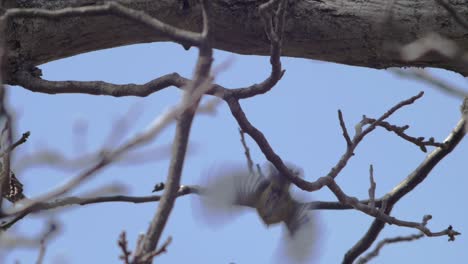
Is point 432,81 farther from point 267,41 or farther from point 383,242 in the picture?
point 267,41

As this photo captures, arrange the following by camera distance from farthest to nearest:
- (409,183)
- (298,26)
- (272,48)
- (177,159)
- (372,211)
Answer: (409,183) → (298,26) → (372,211) → (272,48) → (177,159)

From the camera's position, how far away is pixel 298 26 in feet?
7.73

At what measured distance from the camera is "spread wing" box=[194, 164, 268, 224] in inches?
97.2

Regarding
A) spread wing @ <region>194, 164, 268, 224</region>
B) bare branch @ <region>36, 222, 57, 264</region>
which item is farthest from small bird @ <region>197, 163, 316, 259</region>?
bare branch @ <region>36, 222, 57, 264</region>

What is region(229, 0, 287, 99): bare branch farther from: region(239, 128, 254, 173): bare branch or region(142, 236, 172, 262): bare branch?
region(142, 236, 172, 262): bare branch

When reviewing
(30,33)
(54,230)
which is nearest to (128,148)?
(54,230)

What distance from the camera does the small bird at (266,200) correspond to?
2488mm

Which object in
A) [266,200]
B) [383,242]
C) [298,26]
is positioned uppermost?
[298,26]

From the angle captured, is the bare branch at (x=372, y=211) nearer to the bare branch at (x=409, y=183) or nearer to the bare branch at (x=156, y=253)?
the bare branch at (x=409, y=183)

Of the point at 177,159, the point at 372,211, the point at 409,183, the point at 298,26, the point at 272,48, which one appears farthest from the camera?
the point at 409,183

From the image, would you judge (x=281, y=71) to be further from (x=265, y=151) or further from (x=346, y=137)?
(x=346, y=137)

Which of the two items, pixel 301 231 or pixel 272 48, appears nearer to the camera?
pixel 272 48

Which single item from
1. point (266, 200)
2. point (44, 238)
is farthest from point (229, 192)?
point (44, 238)

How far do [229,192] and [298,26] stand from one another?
0.62m
